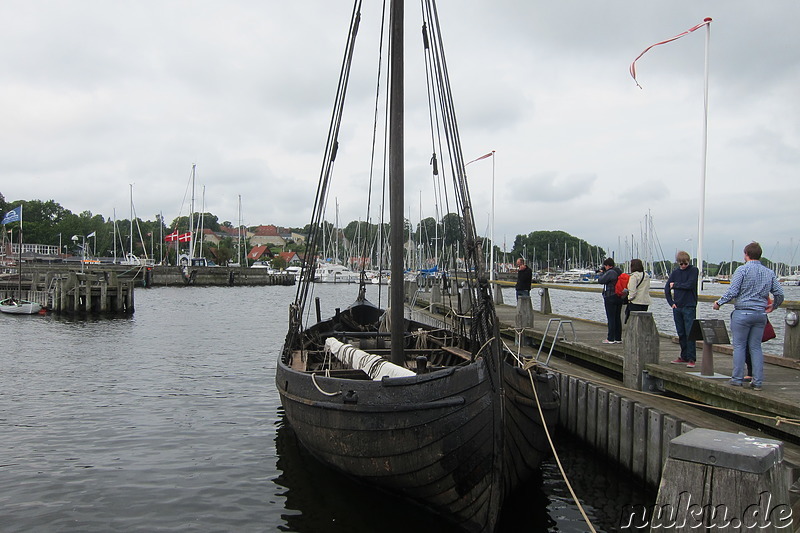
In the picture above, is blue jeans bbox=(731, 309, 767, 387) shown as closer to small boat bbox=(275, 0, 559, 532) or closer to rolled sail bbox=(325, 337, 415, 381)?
small boat bbox=(275, 0, 559, 532)

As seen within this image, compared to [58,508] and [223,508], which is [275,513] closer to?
[223,508]

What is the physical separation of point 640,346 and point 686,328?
1021 millimetres

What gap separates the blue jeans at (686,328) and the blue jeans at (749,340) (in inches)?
69.6

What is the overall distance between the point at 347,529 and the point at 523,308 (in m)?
→ 9.62

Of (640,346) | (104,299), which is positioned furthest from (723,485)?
(104,299)

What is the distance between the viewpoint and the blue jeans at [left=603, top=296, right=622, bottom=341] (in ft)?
41.2

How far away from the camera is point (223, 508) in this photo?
26.7 feet

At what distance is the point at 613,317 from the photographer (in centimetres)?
1258

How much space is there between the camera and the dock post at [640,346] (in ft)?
30.8

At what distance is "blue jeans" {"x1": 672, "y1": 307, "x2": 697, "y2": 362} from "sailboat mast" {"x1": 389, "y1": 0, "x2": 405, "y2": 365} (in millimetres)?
4755

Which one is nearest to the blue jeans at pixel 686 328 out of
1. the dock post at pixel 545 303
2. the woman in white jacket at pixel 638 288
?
the woman in white jacket at pixel 638 288

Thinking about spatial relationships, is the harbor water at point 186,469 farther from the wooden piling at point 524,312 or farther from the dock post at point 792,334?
the wooden piling at point 524,312

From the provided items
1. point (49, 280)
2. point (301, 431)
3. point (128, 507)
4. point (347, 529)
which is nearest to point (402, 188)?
point (301, 431)

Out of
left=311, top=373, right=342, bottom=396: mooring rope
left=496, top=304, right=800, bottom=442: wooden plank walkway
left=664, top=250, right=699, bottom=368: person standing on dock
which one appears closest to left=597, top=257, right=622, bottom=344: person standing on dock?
left=496, top=304, right=800, bottom=442: wooden plank walkway
